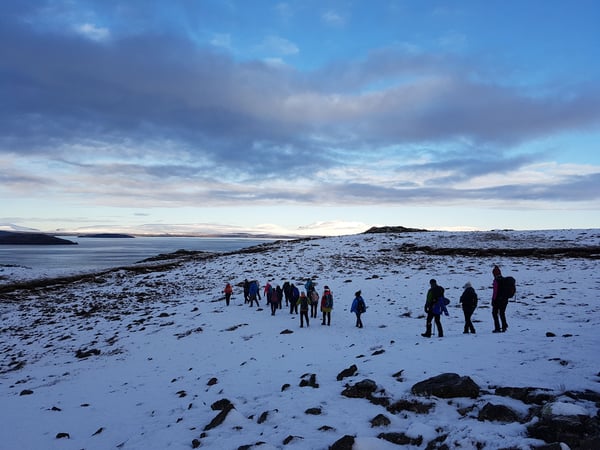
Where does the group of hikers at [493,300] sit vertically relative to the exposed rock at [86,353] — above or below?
above

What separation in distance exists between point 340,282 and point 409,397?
2203 centimetres

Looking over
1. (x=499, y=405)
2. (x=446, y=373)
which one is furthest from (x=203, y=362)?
(x=499, y=405)

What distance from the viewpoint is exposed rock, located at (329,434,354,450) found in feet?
20.3

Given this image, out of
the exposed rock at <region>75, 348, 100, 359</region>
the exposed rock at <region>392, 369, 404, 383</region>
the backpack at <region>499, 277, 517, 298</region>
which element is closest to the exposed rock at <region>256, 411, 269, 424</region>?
the exposed rock at <region>392, 369, 404, 383</region>

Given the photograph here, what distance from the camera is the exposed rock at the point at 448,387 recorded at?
7660mm

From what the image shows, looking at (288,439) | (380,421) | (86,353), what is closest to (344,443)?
(380,421)

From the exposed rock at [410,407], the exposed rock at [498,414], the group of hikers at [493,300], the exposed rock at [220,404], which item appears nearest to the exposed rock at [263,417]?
the exposed rock at [220,404]

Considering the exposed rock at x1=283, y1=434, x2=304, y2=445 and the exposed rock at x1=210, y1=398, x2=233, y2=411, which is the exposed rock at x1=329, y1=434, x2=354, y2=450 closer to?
the exposed rock at x1=283, y1=434, x2=304, y2=445

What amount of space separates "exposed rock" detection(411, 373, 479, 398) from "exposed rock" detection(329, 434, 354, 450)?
8.07 ft

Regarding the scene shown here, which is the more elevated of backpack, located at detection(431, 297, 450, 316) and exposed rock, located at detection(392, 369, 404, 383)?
backpack, located at detection(431, 297, 450, 316)

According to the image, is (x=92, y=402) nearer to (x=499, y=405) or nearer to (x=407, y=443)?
(x=407, y=443)

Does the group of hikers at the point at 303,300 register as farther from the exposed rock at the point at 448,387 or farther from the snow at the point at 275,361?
the exposed rock at the point at 448,387

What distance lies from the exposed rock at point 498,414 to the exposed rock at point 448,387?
0.85 metres

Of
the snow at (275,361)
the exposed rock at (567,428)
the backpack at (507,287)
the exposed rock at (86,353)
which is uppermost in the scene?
the backpack at (507,287)
